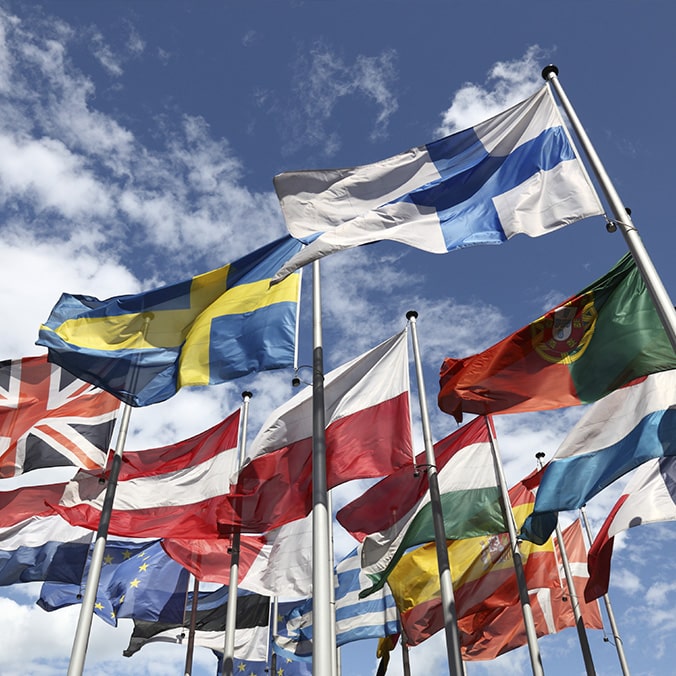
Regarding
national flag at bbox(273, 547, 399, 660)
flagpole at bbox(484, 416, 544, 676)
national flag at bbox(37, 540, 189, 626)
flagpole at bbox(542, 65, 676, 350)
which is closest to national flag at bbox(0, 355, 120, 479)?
national flag at bbox(37, 540, 189, 626)

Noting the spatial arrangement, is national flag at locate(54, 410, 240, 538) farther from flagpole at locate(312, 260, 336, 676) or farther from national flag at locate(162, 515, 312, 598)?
flagpole at locate(312, 260, 336, 676)

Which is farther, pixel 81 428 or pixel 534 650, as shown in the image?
pixel 81 428

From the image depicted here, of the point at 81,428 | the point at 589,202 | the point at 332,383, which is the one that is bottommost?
the point at 589,202

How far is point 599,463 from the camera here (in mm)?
12109

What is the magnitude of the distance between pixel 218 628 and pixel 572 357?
17006 millimetres

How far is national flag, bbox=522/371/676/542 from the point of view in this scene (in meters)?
11.4

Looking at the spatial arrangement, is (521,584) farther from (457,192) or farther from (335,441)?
(457,192)

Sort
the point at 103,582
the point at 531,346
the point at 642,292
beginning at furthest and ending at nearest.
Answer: the point at 103,582 → the point at 531,346 → the point at 642,292

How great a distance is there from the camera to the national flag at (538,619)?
18062 millimetres

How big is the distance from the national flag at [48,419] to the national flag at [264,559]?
3.67m

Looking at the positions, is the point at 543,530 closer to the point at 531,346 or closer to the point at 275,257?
the point at 531,346

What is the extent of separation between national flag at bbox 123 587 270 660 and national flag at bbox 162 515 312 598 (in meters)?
4.19

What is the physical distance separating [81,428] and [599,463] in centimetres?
1082

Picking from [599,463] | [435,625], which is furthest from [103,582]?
[599,463]
